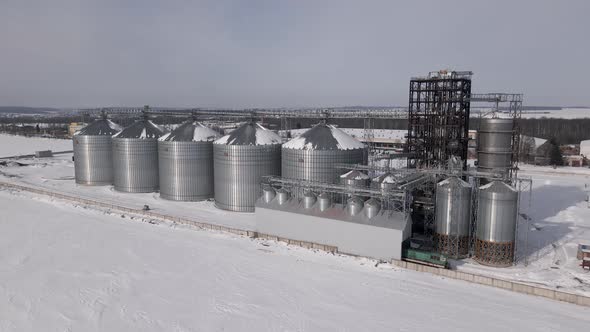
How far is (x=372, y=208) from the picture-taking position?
30109 mm

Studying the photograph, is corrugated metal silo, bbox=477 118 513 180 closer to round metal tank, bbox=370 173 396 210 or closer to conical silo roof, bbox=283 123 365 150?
round metal tank, bbox=370 173 396 210

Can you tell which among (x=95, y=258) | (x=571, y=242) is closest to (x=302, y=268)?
(x=95, y=258)

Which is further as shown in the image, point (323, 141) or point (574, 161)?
point (574, 161)

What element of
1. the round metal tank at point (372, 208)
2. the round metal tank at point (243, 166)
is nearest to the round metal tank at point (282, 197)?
the round metal tank at point (372, 208)

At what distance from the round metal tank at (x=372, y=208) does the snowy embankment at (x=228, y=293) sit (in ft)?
10.9

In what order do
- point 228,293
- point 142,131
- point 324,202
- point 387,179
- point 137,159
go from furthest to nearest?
point 142,131 < point 137,159 < point 387,179 < point 324,202 < point 228,293

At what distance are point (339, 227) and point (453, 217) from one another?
26.2 feet

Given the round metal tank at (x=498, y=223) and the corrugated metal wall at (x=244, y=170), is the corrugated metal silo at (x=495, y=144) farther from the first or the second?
the corrugated metal wall at (x=244, y=170)

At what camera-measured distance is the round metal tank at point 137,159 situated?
171 ft

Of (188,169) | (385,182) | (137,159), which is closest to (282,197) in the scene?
(385,182)

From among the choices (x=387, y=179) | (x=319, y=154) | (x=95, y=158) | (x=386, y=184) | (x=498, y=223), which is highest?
(x=319, y=154)

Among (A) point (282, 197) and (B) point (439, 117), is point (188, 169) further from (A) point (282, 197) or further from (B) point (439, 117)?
(B) point (439, 117)

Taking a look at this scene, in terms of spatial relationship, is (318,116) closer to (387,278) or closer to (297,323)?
(387,278)

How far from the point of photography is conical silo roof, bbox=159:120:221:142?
47812 mm
